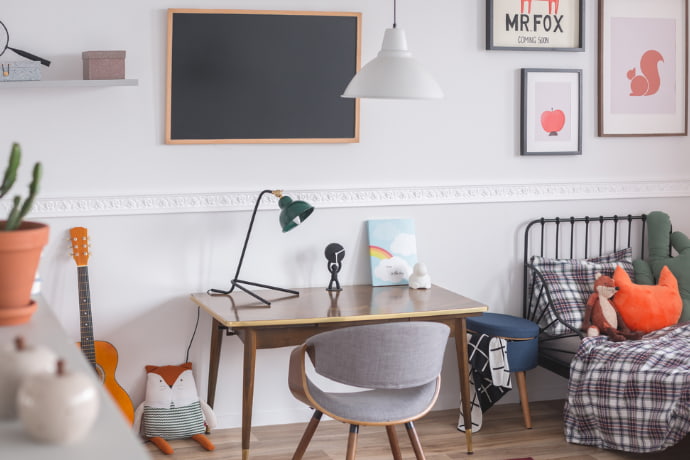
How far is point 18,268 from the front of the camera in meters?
1.38

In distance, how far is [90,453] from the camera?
0.97 m

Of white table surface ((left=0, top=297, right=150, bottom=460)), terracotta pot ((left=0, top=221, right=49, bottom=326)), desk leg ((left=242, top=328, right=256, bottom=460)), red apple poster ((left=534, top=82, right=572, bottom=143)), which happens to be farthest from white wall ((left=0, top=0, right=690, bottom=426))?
white table surface ((left=0, top=297, right=150, bottom=460))

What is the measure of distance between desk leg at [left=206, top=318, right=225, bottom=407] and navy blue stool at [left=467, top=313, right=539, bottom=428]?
1138 mm

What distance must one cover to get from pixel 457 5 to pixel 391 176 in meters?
0.86

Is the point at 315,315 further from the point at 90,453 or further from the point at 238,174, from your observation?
the point at 90,453

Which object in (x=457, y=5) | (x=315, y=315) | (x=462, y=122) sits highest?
(x=457, y=5)

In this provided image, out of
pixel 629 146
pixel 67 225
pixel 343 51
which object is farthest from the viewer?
pixel 629 146

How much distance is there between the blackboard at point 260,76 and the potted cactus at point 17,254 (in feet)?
7.62

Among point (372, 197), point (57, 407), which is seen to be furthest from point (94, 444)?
point (372, 197)

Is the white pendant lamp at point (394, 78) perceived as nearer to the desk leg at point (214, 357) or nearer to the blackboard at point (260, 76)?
the blackboard at point (260, 76)

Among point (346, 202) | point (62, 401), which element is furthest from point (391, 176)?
point (62, 401)

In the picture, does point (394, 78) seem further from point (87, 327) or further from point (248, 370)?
point (87, 327)

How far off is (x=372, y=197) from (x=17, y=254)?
2.71 metres

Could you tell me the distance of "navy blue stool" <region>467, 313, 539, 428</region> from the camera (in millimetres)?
3857
